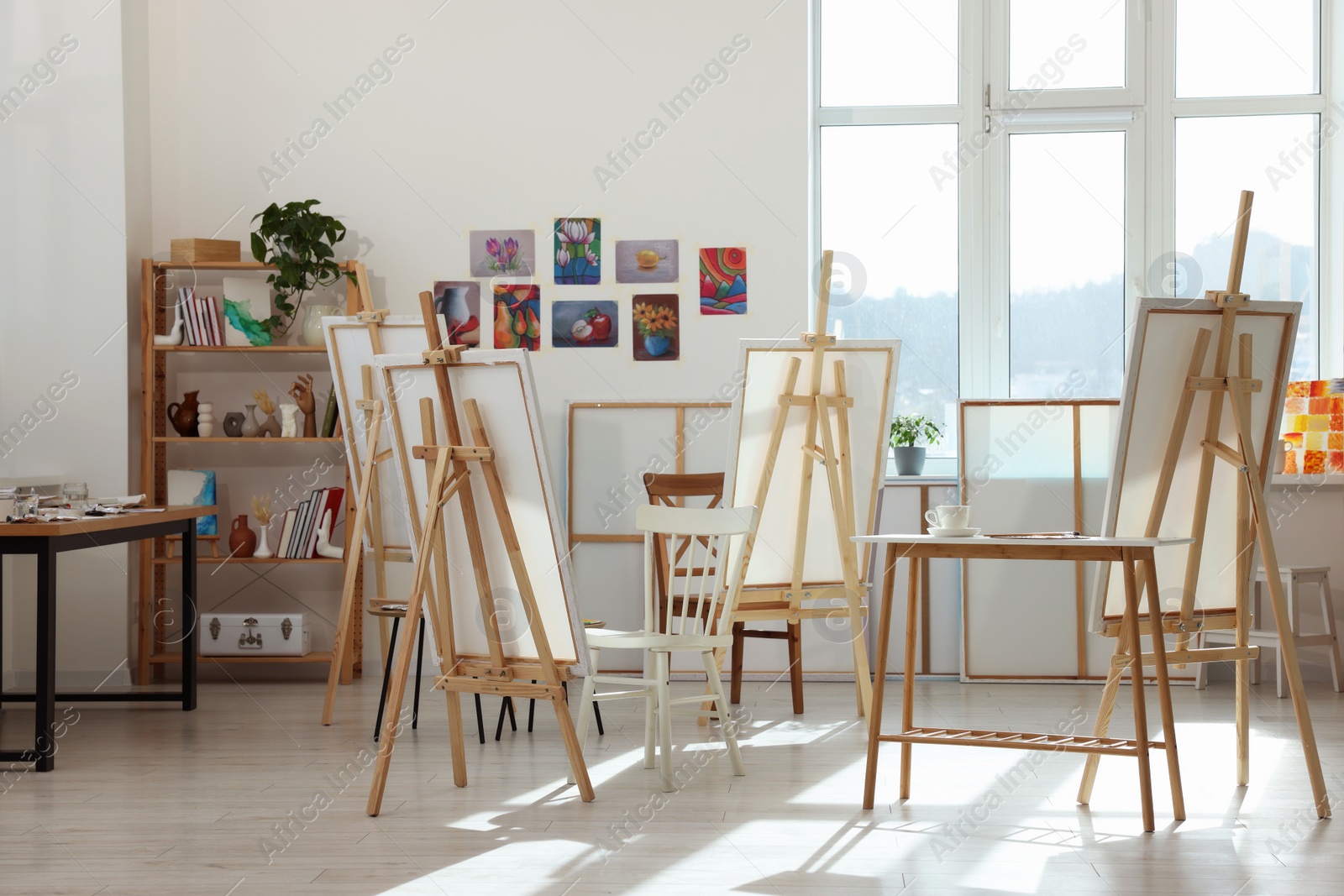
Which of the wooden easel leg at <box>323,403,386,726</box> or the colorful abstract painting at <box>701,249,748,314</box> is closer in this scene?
the wooden easel leg at <box>323,403,386,726</box>

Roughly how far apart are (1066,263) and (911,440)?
49.1 inches

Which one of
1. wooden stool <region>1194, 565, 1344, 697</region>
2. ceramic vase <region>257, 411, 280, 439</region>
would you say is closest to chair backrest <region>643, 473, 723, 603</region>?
ceramic vase <region>257, 411, 280, 439</region>

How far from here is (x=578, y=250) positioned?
532cm

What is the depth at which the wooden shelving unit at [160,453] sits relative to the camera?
5.01m

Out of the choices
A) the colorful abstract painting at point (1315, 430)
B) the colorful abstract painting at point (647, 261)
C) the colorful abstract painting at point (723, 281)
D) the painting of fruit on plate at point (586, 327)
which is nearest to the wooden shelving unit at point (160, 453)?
the painting of fruit on plate at point (586, 327)

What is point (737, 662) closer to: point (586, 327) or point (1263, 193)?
point (586, 327)

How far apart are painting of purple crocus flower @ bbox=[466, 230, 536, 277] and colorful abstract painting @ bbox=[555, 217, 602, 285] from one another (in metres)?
0.13

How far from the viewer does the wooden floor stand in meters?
2.56

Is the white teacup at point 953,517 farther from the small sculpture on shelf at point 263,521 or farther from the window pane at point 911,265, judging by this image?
the small sculpture on shelf at point 263,521

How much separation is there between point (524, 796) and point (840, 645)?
2282 mm

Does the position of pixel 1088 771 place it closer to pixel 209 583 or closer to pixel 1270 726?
pixel 1270 726

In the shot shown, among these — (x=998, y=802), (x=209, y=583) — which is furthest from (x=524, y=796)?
(x=209, y=583)

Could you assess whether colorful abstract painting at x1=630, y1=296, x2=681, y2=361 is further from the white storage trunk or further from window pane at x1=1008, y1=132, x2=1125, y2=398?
the white storage trunk

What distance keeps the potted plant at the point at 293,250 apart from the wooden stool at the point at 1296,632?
164 inches
